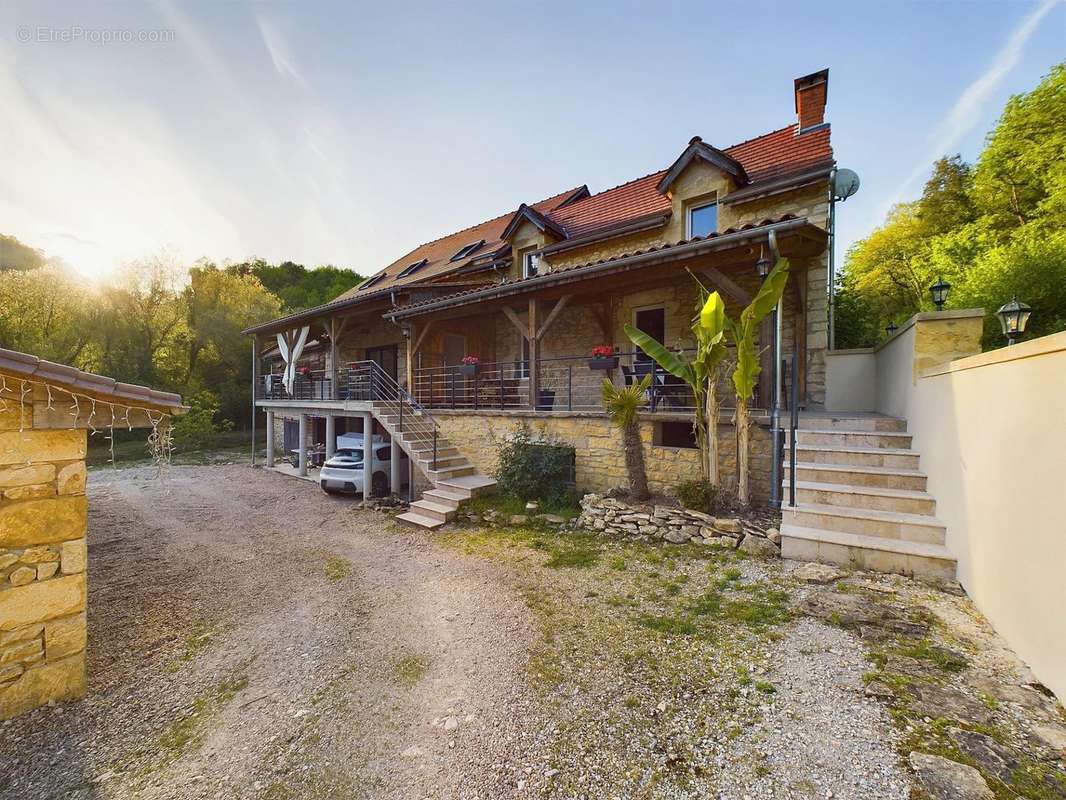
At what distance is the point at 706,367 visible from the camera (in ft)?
20.4

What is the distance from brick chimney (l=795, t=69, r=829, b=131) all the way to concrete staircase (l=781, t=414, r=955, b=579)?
8.43m

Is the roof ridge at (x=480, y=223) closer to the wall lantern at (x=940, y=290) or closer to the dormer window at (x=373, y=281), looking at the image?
the dormer window at (x=373, y=281)

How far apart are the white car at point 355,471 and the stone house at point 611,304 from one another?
951 millimetres

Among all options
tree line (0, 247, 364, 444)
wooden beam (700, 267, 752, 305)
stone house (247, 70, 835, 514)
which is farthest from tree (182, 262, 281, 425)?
wooden beam (700, 267, 752, 305)

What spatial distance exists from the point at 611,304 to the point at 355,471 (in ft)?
26.7

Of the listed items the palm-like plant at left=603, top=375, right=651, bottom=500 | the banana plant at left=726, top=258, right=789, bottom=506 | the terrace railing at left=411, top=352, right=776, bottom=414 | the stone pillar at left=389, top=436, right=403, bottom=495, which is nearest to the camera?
the banana plant at left=726, top=258, right=789, bottom=506

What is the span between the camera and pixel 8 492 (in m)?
3.05

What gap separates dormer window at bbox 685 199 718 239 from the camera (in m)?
10.1

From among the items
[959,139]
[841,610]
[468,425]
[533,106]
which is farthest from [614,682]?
[959,139]

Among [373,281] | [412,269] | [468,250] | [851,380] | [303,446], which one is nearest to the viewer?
[851,380]

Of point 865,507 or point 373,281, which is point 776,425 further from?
point 373,281

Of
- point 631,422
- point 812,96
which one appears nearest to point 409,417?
point 631,422

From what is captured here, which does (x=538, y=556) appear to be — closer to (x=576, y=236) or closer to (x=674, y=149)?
(x=576, y=236)

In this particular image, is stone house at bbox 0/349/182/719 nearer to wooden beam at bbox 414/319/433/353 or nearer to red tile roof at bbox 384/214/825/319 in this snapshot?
red tile roof at bbox 384/214/825/319
